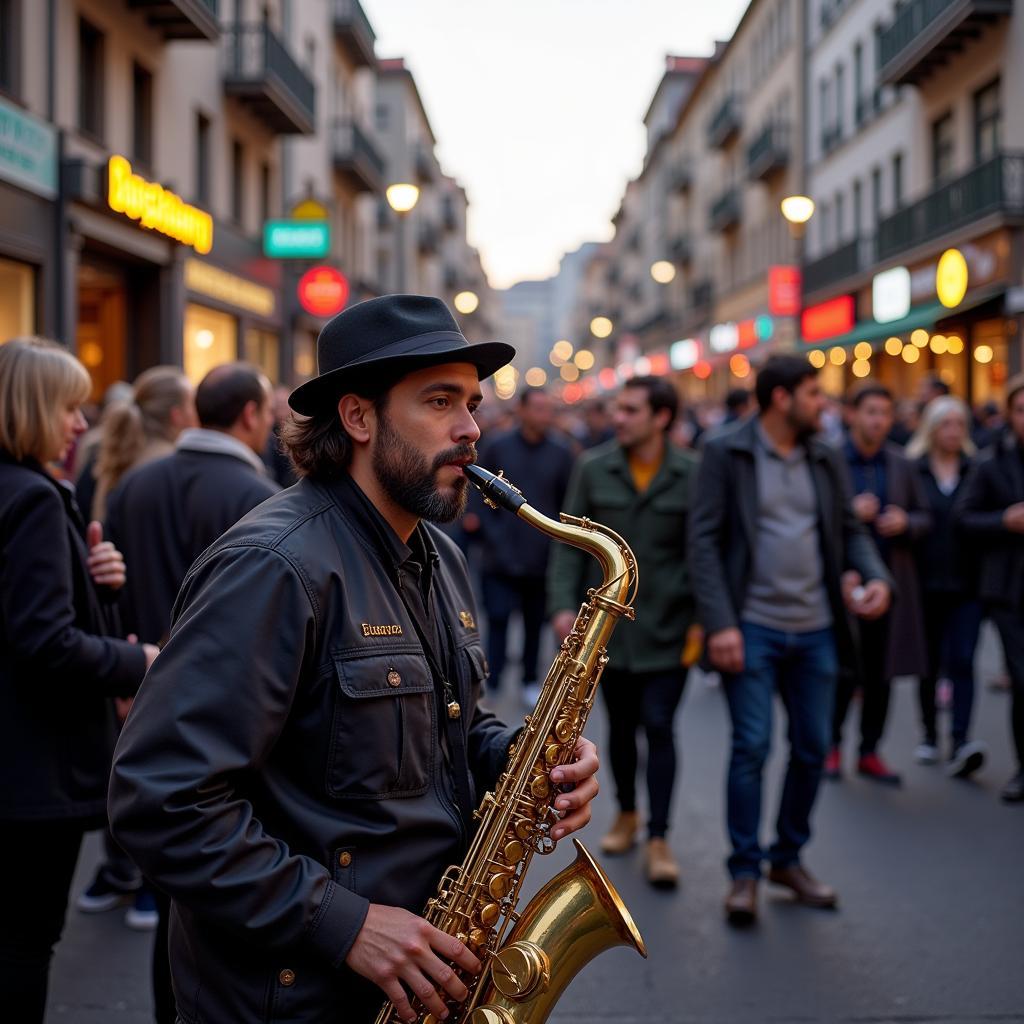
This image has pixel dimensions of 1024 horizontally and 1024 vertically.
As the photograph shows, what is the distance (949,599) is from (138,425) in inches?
205

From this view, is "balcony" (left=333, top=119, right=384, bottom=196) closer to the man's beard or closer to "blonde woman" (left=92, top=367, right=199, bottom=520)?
"blonde woman" (left=92, top=367, right=199, bottom=520)

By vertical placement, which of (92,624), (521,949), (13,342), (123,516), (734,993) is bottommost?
(734,993)

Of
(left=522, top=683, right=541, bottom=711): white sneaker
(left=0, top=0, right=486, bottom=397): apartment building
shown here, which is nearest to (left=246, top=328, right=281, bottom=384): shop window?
(left=0, top=0, right=486, bottom=397): apartment building

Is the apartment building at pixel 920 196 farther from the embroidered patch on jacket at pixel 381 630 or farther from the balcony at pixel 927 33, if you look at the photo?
the embroidered patch on jacket at pixel 381 630

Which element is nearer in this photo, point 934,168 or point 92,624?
point 92,624

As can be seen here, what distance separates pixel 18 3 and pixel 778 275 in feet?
65.6

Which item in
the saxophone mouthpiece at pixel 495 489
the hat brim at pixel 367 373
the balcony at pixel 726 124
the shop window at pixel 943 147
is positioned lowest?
the saxophone mouthpiece at pixel 495 489

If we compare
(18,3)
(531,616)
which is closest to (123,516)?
(531,616)

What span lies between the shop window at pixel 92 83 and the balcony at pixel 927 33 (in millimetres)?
15079

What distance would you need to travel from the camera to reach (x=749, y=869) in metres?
5.59

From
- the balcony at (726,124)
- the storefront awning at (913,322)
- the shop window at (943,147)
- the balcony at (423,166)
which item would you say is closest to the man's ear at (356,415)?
the storefront awning at (913,322)

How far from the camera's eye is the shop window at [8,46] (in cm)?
1436

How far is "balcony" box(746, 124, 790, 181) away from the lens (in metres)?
41.2

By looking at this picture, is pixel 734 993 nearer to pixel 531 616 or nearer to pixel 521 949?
pixel 521 949
